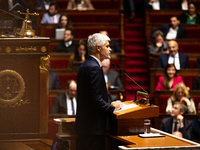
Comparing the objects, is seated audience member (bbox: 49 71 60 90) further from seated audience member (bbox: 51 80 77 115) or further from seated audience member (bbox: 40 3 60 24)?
seated audience member (bbox: 40 3 60 24)

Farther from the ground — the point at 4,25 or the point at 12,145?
the point at 4,25

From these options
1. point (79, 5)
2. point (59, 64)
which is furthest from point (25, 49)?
point (79, 5)

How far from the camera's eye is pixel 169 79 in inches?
150

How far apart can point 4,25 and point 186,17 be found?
371cm

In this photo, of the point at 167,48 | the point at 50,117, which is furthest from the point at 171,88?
the point at 50,117

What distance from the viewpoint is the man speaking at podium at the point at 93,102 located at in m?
1.67

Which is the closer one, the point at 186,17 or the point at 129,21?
the point at 186,17

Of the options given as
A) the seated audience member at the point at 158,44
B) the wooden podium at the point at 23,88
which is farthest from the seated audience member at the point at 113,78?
the wooden podium at the point at 23,88

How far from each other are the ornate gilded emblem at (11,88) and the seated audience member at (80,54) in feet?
7.26

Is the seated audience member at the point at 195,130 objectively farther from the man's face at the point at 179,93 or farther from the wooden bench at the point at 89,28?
the wooden bench at the point at 89,28

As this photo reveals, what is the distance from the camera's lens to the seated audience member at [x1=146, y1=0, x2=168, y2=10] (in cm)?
543

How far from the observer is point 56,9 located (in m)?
4.97

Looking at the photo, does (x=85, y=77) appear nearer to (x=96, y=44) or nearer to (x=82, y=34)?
(x=96, y=44)

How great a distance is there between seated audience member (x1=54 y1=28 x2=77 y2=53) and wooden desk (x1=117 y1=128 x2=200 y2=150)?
8.90 feet
